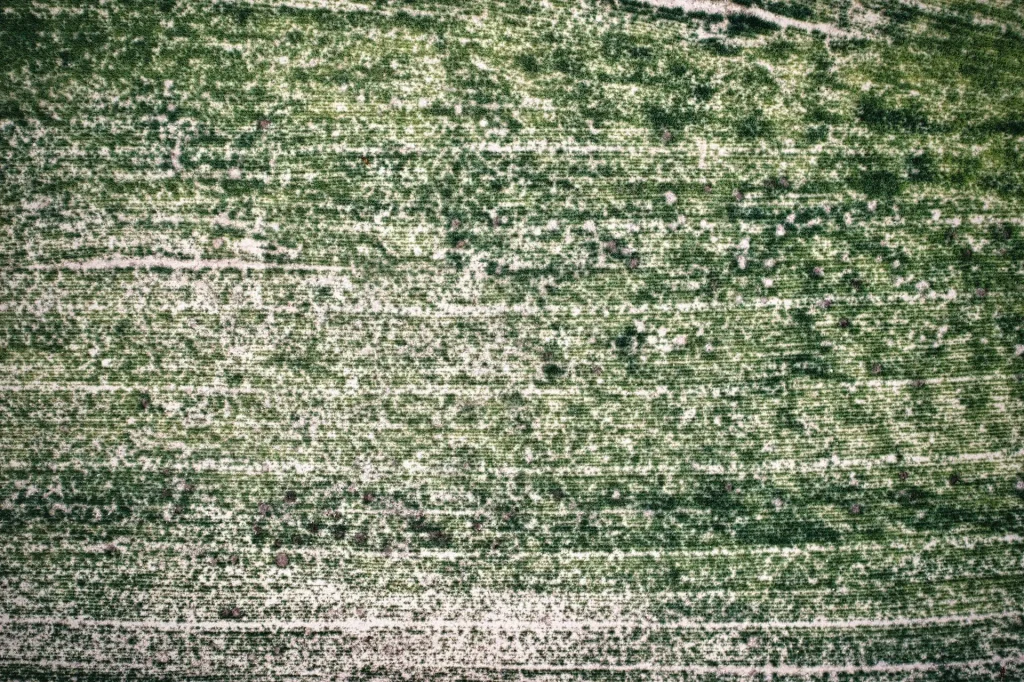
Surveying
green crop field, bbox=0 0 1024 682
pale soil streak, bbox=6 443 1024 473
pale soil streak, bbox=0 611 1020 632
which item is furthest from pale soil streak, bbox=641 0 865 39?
pale soil streak, bbox=0 611 1020 632

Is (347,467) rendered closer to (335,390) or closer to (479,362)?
(335,390)

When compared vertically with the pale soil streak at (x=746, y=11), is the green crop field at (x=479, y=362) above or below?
below

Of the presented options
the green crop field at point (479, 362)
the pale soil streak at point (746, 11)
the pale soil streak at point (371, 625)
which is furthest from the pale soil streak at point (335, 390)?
the pale soil streak at point (746, 11)

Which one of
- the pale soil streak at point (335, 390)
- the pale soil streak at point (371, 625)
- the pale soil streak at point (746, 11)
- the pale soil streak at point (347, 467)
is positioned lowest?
the pale soil streak at point (371, 625)

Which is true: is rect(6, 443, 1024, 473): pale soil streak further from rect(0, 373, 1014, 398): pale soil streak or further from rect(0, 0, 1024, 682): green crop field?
rect(0, 373, 1014, 398): pale soil streak

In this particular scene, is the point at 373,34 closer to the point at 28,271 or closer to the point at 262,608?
the point at 28,271

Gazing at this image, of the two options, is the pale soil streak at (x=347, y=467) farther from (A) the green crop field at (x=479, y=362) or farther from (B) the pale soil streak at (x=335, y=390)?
(B) the pale soil streak at (x=335, y=390)

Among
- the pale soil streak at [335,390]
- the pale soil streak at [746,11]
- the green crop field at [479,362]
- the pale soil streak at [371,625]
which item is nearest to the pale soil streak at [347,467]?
the green crop field at [479,362]

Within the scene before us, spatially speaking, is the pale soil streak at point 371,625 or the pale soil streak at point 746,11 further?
the pale soil streak at point 746,11

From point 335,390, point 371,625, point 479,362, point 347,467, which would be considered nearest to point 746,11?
Answer: point 479,362
